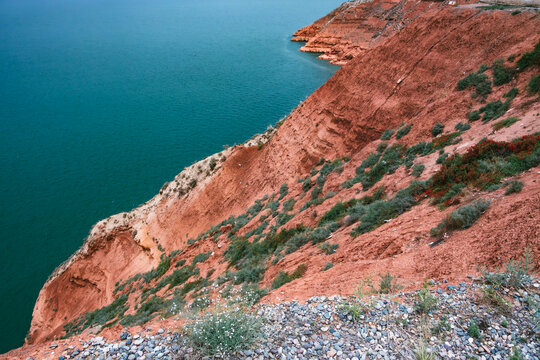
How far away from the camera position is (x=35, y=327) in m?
20.8

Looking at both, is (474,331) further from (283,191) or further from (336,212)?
(283,191)

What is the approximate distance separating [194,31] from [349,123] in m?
89.4

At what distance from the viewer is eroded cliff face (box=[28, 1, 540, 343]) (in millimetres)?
7125

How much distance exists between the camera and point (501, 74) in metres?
13.0

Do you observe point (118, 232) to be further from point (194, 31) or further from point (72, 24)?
point (72, 24)

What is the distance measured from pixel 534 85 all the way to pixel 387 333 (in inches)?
489

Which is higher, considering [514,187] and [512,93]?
[512,93]

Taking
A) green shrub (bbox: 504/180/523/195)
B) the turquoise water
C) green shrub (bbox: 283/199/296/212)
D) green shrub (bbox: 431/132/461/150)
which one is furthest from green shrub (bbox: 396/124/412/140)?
the turquoise water

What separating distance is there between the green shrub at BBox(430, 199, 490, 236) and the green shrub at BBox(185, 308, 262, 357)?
17.9 feet

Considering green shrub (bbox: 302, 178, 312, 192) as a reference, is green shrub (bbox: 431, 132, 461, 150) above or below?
above

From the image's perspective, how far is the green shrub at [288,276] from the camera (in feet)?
30.3

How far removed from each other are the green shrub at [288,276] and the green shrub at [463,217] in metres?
4.07

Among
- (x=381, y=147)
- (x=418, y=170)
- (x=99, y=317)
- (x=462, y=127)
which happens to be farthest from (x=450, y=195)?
(x=99, y=317)

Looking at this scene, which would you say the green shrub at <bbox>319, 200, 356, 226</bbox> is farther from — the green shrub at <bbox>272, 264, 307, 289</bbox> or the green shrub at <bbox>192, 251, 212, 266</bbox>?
the green shrub at <bbox>192, 251, 212, 266</bbox>
